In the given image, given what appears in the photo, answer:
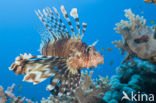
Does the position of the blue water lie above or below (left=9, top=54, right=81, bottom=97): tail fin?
above

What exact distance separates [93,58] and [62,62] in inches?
23.0

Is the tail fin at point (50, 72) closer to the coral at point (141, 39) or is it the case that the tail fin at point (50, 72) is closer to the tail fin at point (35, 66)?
the tail fin at point (35, 66)

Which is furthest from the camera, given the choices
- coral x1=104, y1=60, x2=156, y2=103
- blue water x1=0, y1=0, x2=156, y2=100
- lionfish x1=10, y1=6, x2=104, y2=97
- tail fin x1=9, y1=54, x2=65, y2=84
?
blue water x1=0, y1=0, x2=156, y2=100

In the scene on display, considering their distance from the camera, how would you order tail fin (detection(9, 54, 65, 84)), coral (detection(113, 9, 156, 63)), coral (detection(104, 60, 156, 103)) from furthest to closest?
coral (detection(104, 60, 156, 103)) → tail fin (detection(9, 54, 65, 84)) → coral (detection(113, 9, 156, 63))

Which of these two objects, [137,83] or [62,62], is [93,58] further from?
[137,83]

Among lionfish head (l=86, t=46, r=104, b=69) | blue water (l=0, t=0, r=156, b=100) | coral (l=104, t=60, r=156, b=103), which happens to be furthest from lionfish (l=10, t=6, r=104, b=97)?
blue water (l=0, t=0, r=156, b=100)

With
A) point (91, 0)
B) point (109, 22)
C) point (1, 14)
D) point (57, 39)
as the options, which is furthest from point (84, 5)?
point (57, 39)

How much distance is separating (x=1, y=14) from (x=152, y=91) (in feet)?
220

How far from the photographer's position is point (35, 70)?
2574 millimetres

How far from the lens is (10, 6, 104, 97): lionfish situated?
7.92 feet

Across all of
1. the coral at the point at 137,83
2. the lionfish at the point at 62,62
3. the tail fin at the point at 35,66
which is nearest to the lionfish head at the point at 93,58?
the lionfish at the point at 62,62

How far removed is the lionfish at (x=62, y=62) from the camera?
2.41 m

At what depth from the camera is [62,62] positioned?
283 centimetres

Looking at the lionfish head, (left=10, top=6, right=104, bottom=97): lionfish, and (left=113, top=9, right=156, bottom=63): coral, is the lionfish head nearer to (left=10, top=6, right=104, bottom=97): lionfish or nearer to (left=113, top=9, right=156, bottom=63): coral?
(left=10, top=6, right=104, bottom=97): lionfish
